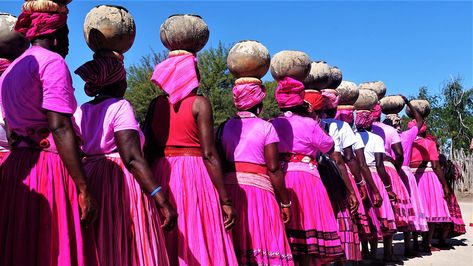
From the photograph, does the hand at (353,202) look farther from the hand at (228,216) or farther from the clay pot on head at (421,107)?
the clay pot on head at (421,107)

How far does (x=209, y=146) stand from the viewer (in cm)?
379

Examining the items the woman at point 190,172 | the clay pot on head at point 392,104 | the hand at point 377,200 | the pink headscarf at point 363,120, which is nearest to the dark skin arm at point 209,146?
the woman at point 190,172

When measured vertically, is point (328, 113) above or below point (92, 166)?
above

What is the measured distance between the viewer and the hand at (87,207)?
9.23 ft

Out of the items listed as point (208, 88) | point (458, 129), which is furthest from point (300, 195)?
point (458, 129)

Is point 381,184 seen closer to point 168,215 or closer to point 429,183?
point 429,183

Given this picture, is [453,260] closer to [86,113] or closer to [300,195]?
[300,195]

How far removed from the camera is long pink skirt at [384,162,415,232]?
7.92 metres

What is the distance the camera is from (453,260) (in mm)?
7953

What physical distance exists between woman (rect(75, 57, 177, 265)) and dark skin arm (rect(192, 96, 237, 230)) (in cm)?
56

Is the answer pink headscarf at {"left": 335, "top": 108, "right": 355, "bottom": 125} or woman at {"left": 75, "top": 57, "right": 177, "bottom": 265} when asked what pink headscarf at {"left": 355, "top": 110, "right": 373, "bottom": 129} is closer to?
pink headscarf at {"left": 335, "top": 108, "right": 355, "bottom": 125}

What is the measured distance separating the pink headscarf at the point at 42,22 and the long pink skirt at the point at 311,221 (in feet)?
9.63

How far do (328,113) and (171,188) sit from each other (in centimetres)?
313

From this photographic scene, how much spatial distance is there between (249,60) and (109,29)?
1492 mm
